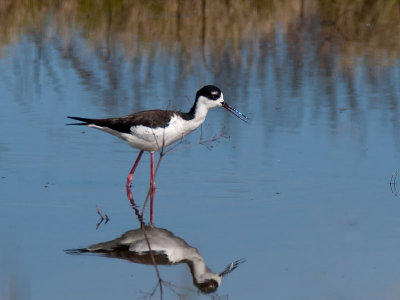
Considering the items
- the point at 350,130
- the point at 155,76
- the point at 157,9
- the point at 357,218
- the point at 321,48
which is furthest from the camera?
the point at 157,9

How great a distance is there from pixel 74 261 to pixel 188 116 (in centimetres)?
269

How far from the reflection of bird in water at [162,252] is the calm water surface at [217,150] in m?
0.06

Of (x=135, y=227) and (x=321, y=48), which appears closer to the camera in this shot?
(x=135, y=227)

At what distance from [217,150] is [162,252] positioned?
9.21ft

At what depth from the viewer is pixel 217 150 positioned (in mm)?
8469

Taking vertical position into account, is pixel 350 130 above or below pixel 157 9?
below

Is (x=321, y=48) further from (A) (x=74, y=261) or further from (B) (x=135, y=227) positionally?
(A) (x=74, y=261)

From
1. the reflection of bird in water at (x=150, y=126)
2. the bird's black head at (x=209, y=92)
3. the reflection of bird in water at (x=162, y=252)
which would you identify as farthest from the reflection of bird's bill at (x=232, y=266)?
the bird's black head at (x=209, y=92)

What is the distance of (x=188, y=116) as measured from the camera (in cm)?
794

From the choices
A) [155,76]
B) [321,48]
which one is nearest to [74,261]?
[155,76]

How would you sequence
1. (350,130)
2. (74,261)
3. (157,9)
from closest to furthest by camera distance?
1. (74,261)
2. (350,130)
3. (157,9)

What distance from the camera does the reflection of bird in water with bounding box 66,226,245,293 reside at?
5371 millimetres

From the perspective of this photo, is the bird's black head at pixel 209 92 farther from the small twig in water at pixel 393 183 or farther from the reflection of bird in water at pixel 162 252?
the reflection of bird in water at pixel 162 252

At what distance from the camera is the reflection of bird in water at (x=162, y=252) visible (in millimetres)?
5371
